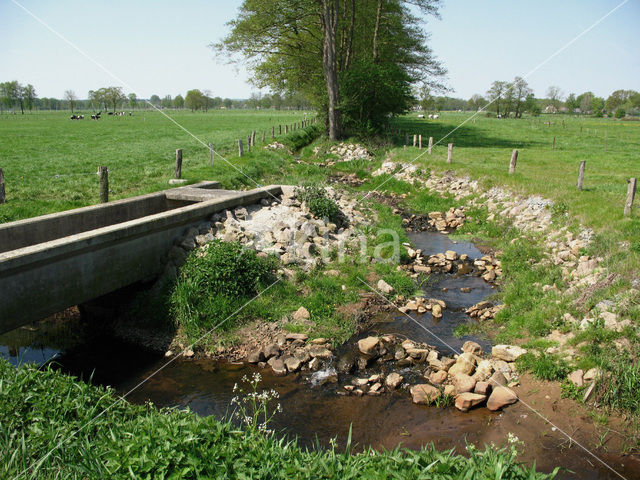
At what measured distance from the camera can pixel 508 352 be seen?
8.64m

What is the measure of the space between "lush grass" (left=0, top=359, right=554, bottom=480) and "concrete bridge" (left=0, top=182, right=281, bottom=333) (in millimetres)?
2467

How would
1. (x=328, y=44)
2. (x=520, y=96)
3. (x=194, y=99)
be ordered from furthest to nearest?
(x=194, y=99) < (x=520, y=96) < (x=328, y=44)

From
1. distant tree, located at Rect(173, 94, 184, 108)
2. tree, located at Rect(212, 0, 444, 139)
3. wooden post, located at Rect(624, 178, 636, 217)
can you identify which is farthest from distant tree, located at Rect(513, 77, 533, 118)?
distant tree, located at Rect(173, 94, 184, 108)

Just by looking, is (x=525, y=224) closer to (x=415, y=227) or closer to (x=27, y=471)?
(x=415, y=227)

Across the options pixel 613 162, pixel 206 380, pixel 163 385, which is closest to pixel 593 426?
pixel 206 380

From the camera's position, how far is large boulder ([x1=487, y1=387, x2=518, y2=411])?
741cm

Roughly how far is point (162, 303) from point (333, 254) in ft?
15.5

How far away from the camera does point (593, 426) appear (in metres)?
6.78

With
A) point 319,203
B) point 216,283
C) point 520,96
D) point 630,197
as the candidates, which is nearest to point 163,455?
point 216,283

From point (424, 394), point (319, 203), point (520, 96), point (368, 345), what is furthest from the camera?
point (520, 96)

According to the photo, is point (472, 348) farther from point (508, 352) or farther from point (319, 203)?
point (319, 203)

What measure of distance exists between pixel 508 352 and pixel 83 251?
779 cm

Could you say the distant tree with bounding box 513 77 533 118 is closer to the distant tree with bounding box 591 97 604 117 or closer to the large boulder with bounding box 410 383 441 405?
the distant tree with bounding box 591 97 604 117

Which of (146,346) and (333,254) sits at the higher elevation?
(333,254)
